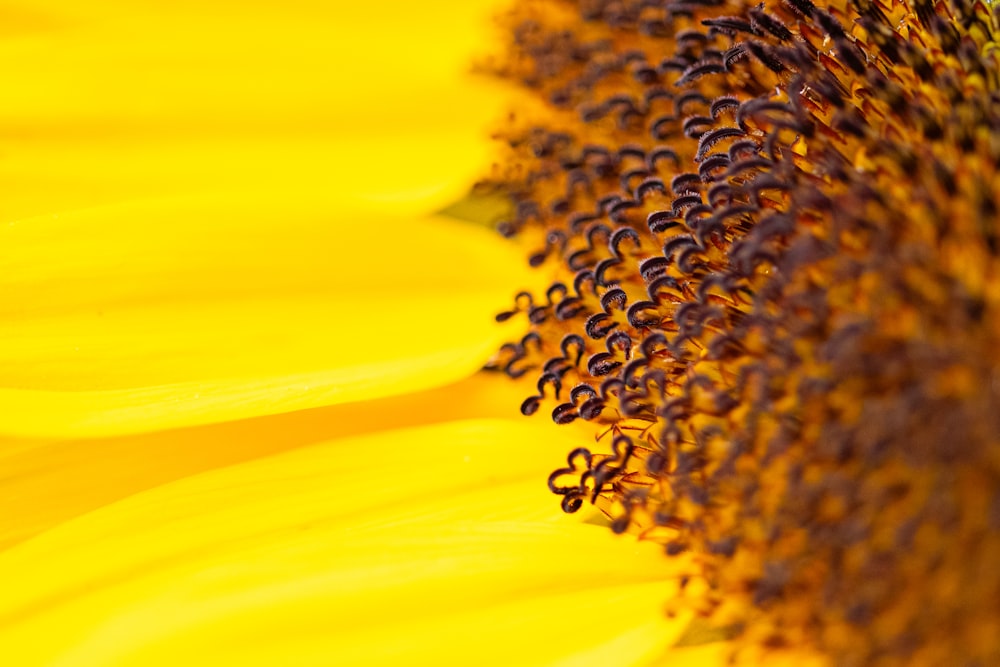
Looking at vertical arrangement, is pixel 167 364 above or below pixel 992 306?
above

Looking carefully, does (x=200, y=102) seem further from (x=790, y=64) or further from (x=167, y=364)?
(x=790, y=64)

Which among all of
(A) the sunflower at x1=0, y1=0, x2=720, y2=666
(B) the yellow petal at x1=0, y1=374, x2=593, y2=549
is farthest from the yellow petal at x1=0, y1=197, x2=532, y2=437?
(B) the yellow petal at x1=0, y1=374, x2=593, y2=549

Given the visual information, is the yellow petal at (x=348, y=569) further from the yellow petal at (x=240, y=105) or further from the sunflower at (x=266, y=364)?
the yellow petal at (x=240, y=105)

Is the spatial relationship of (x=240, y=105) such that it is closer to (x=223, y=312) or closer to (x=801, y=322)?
(x=223, y=312)

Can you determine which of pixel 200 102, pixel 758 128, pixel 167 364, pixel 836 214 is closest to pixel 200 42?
pixel 200 102

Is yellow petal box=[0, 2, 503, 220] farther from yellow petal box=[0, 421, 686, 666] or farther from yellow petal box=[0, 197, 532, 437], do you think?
yellow petal box=[0, 421, 686, 666]

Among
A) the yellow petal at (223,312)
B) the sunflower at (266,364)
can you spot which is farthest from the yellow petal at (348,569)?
the yellow petal at (223,312)
